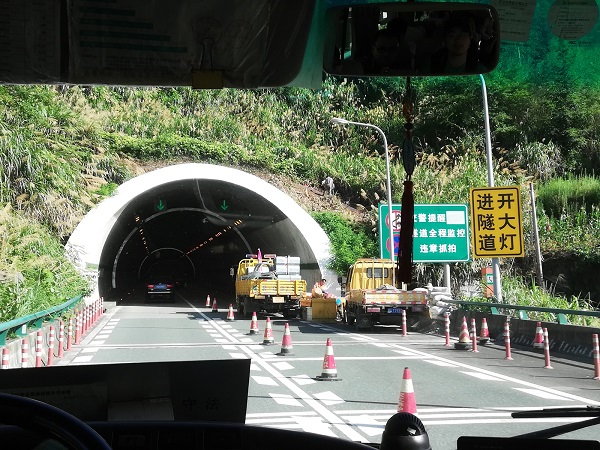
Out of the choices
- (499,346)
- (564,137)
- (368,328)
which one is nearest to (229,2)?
(499,346)

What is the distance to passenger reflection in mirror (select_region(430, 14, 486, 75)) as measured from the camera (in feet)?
13.6

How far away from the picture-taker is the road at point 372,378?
358 inches

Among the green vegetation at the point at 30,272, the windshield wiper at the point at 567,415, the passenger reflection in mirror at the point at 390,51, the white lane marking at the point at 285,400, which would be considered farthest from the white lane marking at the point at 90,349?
the windshield wiper at the point at 567,415

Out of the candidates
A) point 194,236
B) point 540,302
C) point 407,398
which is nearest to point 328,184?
point 194,236

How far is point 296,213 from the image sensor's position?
36969mm

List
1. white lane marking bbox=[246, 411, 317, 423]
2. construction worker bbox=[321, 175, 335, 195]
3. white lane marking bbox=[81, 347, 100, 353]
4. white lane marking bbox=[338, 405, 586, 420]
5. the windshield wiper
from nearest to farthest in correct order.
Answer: the windshield wiper → white lane marking bbox=[246, 411, 317, 423] → white lane marking bbox=[338, 405, 586, 420] → white lane marking bbox=[81, 347, 100, 353] → construction worker bbox=[321, 175, 335, 195]

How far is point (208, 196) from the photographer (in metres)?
45.0

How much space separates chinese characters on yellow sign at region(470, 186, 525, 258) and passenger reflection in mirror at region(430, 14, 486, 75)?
14.1 metres

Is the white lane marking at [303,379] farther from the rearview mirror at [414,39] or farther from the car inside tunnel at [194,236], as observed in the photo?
the car inside tunnel at [194,236]

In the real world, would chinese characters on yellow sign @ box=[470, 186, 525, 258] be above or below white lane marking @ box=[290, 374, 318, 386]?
above

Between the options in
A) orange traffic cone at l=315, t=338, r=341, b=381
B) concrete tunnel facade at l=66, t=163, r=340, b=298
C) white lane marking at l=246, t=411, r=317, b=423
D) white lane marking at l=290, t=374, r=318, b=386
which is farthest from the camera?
concrete tunnel facade at l=66, t=163, r=340, b=298

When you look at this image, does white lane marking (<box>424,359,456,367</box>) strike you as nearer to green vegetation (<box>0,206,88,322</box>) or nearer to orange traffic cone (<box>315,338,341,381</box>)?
orange traffic cone (<box>315,338,341,381</box>)

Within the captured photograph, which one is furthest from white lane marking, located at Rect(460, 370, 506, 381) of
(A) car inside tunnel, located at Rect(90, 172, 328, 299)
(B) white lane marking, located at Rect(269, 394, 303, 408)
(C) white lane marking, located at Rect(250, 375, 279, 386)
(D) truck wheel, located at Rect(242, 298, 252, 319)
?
(A) car inside tunnel, located at Rect(90, 172, 328, 299)

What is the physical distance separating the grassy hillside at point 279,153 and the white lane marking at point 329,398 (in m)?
9.39
